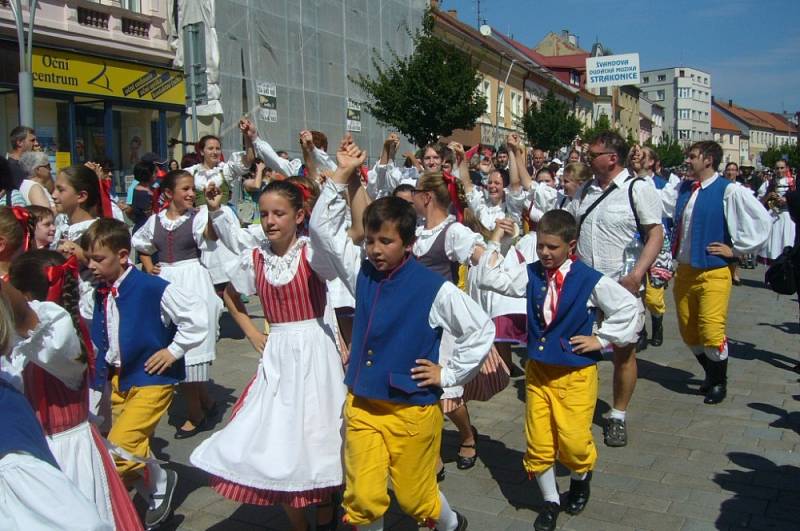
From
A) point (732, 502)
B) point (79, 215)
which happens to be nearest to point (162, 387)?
point (79, 215)

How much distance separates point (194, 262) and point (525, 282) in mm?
3231

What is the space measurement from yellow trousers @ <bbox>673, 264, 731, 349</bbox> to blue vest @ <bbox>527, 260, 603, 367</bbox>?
2.73 meters

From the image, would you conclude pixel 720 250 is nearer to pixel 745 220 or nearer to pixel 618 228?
pixel 745 220

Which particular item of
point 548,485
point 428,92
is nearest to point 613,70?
point 428,92

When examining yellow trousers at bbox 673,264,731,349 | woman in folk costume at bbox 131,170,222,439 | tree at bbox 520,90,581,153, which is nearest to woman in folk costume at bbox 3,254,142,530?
woman in folk costume at bbox 131,170,222,439

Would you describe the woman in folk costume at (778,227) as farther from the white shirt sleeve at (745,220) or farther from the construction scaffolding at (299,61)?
the construction scaffolding at (299,61)

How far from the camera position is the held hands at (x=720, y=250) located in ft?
21.4

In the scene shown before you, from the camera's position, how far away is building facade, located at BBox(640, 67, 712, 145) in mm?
133000

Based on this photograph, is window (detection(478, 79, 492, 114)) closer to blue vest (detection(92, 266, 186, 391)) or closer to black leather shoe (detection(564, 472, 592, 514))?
black leather shoe (detection(564, 472, 592, 514))

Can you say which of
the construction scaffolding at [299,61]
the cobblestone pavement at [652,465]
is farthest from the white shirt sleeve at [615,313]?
the construction scaffolding at [299,61]

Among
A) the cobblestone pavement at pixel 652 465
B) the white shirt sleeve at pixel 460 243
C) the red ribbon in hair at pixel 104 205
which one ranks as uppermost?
the red ribbon in hair at pixel 104 205

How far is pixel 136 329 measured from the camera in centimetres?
412

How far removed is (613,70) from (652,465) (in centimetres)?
2628

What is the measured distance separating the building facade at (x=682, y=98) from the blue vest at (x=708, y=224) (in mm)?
131735
